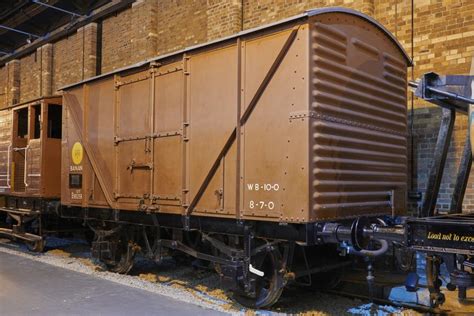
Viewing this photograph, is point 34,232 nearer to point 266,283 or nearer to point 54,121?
point 54,121

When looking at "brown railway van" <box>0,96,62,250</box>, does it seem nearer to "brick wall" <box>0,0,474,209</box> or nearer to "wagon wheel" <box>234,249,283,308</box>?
"brick wall" <box>0,0,474,209</box>

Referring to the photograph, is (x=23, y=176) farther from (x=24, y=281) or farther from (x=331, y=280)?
(x=331, y=280)

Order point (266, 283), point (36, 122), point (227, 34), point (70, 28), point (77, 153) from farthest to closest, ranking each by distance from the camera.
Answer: point (70, 28), point (227, 34), point (36, 122), point (77, 153), point (266, 283)

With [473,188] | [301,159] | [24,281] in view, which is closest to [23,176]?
[24,281]

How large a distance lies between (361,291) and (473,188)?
7.50ft

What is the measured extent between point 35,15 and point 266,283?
53.5 feet

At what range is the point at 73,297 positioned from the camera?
21.8 ft

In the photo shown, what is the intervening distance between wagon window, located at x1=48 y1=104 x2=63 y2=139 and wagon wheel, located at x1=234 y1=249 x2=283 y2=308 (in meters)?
6.72

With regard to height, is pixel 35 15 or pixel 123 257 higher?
pixel 35 15

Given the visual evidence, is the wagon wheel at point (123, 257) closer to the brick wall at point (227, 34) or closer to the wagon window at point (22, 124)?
the brick wall at point (227, 34)

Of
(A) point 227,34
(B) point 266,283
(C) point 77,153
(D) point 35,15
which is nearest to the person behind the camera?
(B) point 266,283

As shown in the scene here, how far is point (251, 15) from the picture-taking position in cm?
1106

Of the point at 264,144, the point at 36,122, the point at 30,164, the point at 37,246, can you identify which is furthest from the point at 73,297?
the point at 36,122

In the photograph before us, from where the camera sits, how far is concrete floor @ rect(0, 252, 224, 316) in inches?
235
